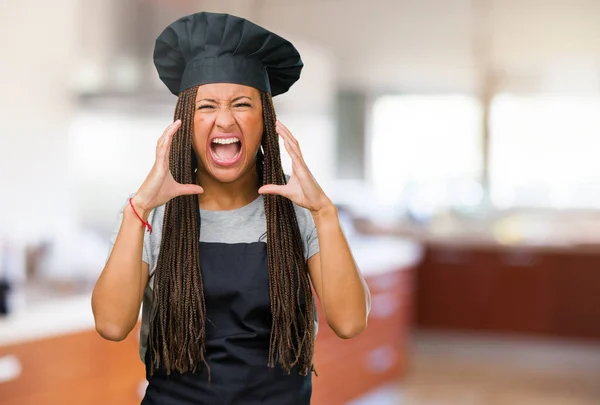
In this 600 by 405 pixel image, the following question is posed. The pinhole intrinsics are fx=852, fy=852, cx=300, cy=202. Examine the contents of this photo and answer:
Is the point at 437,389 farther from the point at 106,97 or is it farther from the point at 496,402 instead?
the point at 106,97

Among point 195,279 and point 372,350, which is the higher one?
point 195,279

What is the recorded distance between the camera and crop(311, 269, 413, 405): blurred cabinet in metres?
3.73

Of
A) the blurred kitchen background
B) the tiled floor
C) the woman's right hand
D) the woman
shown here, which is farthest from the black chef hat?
the tiled floor

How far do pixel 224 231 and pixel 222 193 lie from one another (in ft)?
0.22

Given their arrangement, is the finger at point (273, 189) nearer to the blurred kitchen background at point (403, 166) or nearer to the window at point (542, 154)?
the blurred kitchen background at point (403, 166)

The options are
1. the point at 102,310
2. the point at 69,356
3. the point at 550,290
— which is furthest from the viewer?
the point at 550,290

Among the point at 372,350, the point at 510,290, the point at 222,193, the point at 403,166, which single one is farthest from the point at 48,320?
the point at 403,166

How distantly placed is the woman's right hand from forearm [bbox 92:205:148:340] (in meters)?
0.02

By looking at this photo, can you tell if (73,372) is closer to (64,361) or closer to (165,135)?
(64,361)

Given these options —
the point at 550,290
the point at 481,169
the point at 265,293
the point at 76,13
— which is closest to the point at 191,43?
the point at 265,293

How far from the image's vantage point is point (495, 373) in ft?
16.5

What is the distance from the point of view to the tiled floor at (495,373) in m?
4.39

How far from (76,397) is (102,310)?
1.22 metres

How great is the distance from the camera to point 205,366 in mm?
1254
